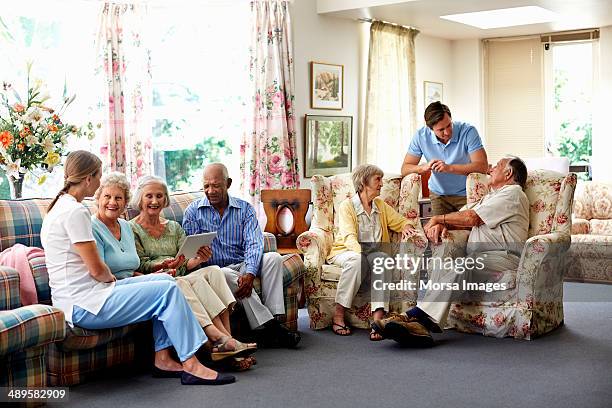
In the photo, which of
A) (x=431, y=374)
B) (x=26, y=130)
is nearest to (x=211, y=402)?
(x=431, y=374)

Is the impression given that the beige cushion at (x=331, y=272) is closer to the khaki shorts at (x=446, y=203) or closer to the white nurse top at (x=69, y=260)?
the khaki shorts at (x=446, y=203)

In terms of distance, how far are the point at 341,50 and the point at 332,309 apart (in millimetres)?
3502

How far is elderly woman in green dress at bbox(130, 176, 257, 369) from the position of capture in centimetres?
446

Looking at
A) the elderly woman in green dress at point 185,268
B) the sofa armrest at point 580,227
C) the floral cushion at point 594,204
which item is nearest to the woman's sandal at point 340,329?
the elderly woman in green dress at point 185,268

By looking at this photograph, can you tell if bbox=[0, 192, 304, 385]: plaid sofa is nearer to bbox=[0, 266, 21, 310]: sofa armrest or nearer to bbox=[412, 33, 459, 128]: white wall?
bbox=[0, 266, 21, 310]: sofa armrest

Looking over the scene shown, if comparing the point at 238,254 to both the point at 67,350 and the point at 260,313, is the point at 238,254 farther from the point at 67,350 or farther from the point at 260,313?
the point at 67,350

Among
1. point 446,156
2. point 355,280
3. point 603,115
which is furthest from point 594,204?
point 355,280

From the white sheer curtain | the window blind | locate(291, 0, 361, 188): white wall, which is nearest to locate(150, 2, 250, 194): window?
locate(291, 0, 361, 188): white wall

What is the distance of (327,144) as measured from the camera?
806 centimetres

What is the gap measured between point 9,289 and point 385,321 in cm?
213

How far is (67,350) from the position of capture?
163 inches

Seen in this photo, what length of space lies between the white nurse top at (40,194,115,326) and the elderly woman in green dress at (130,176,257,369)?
0.56 metres

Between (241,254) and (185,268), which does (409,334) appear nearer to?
(241,254)

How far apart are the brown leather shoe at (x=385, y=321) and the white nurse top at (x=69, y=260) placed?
5.39ft
